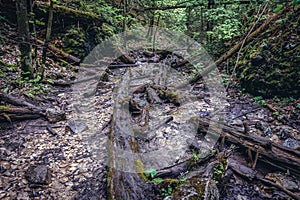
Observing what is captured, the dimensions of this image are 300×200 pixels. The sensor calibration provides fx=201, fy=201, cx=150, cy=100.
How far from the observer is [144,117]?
213 inches

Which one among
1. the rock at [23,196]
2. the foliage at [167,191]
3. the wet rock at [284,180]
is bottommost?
the rock at [23,196]

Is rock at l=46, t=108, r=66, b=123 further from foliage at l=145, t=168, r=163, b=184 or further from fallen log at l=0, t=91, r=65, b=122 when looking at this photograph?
foliage at l=145, t=168, r=163, b=184

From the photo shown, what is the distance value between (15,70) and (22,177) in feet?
13.6

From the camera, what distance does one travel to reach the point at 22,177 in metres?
3.25

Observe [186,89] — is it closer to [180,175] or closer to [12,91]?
[180,175]

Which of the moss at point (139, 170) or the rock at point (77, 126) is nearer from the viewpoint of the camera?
the moss at point (139, 170)

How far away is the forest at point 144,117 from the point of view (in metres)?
3.27

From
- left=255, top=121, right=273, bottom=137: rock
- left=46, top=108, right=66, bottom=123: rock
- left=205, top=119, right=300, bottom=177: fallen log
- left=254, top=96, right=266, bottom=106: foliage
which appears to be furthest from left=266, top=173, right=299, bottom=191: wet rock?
left=46, top=108, right=66, bottom=123: rock

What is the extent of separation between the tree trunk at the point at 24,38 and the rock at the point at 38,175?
3206 millimetres

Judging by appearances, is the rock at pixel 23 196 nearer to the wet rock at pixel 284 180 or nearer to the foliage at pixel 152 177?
the foliage at pixel 152 177

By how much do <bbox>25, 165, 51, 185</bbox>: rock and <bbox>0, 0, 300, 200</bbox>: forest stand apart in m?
0.02

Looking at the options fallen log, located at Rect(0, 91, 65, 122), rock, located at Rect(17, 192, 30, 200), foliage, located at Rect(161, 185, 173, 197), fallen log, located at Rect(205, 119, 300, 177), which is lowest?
rock, located at Rect(17, 192, 30, 200)

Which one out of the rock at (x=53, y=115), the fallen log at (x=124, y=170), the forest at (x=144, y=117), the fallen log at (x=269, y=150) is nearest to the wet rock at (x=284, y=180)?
the forest at (x=144, y=117)

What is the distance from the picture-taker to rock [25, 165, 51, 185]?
10.5 ft
